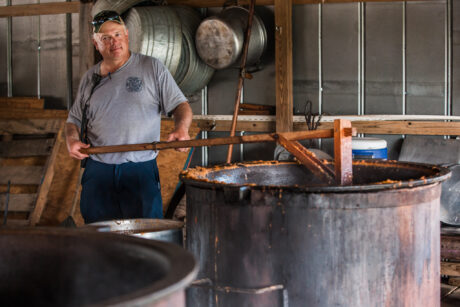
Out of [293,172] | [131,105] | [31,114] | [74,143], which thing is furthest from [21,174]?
[293,172]

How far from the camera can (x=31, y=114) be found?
623 cm

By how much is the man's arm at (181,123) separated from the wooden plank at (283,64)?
6.53 feet

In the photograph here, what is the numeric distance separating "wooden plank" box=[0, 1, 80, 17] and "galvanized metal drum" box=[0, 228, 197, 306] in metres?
4.99

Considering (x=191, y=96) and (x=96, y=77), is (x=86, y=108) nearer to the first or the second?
(x=96, y=77)

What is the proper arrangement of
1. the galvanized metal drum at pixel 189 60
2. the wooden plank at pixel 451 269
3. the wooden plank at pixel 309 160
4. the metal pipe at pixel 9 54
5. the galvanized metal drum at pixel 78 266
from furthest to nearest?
1. the metal pipe at pixel 9 54
2. the galvanized metal drum at pixel 189 60
3. the wooden plank at pixel 451 269
4. the wooden plank at pixel 309 160
5. the galvanized metal drum at pixel 78 266

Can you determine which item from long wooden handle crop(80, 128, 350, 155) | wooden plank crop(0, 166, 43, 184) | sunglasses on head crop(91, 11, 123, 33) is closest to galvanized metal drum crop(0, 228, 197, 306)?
long wooden handle crop(80, 128, 350, 155)

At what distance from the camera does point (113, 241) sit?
4.70 ft

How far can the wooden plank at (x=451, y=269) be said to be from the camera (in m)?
4.50

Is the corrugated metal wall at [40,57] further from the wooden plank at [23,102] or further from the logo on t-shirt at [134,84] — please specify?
the logo on t-shirt at [134,84]

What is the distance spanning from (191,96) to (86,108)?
2364mm

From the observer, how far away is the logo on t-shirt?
12.0 ft

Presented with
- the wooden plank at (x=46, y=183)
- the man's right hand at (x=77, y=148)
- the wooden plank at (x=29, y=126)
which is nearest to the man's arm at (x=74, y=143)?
the man's right hand at (x=77, y=148)

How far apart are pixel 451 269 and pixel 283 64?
235cm

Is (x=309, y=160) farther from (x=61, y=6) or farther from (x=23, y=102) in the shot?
(x=23, y=102)
